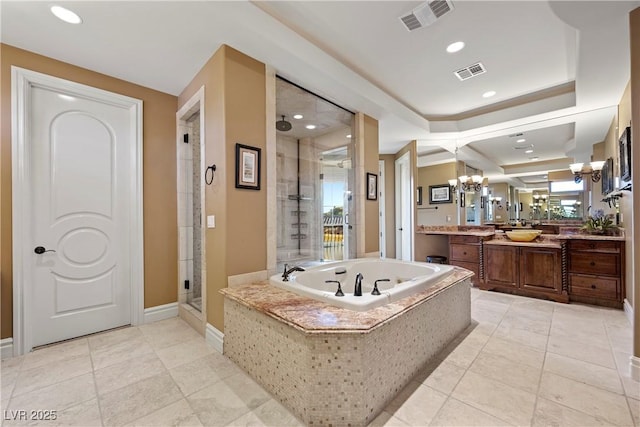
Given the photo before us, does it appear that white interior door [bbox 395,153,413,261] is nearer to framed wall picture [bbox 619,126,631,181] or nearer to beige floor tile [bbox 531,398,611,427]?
framed wall picture [bbox 619,126,631,181]

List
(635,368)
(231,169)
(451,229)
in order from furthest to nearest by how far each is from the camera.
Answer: (451,229) < (231,169) < (635,368)

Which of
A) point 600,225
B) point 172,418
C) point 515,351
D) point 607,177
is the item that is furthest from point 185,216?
point 607,177

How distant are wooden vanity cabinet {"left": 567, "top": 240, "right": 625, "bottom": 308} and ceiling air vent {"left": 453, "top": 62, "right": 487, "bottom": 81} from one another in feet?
7.80

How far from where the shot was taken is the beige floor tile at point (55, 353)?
2.03 meters

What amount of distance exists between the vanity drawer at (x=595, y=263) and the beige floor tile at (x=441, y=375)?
2574 millimetres

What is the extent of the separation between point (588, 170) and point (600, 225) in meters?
0.83

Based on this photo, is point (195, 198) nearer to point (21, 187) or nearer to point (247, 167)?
point (247, 167)

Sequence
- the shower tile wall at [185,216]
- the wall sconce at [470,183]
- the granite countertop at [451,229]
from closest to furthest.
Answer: the shower tile wall at [185,216] < the granite countertop at [451,229] < the wall sconce at [470,183]

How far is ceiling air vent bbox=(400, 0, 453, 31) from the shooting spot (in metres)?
1.98

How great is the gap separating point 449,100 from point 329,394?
12.5ft

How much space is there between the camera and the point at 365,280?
3.00 meters

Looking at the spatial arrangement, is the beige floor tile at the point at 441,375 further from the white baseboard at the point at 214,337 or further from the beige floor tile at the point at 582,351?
the white baseboard at the point at 214,337

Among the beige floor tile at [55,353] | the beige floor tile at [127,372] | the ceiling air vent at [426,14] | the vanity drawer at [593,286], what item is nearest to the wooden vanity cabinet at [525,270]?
the vanity drawer at [593,286]

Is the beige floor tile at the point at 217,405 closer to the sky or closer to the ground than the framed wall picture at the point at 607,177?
closer to the ground
